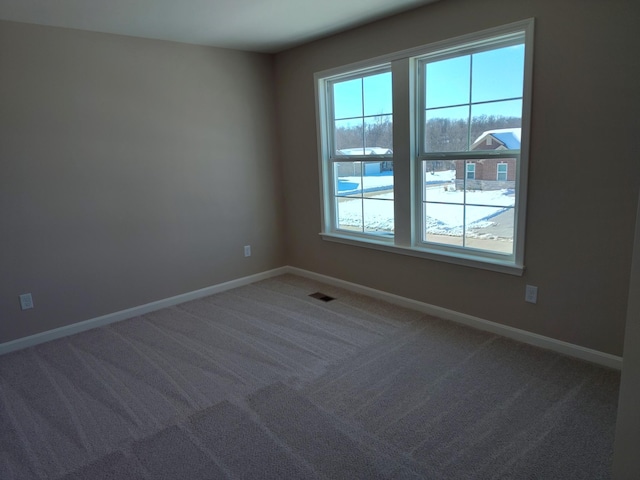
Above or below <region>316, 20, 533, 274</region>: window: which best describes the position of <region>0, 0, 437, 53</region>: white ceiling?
above

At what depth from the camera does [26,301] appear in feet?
10.7

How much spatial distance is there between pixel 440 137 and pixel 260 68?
2177 millimetres

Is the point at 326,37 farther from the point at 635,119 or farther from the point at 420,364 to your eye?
the point at 420,364

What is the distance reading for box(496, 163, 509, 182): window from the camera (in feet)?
9.64

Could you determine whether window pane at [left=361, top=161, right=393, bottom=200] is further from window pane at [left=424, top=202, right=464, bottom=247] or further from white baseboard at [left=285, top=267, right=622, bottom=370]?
white baseboard at [left=285, top=267, right=622, bottom=370]

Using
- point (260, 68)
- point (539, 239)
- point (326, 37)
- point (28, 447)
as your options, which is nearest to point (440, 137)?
point (539, 239)

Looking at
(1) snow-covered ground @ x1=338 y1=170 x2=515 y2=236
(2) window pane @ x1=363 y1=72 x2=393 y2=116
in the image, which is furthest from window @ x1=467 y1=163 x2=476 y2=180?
(2) window pane @ x1=363 y1=72 x2=393 y2=116

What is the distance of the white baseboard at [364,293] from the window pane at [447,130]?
1.31 meters

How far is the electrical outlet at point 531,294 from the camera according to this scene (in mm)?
2869

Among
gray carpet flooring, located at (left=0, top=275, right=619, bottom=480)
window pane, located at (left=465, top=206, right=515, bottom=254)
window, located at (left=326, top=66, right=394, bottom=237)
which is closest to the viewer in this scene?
gray carpet flooring, located at (left=0, top=275, right=619, bottom=480)

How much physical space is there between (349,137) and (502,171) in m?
1.58

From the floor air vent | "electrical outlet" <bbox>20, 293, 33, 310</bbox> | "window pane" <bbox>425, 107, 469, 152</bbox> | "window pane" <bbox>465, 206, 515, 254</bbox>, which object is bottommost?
the floor air vent

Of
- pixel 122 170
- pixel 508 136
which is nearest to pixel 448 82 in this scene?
pixel 508 136

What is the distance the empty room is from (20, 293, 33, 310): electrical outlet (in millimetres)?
12
